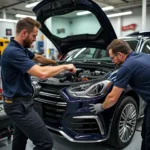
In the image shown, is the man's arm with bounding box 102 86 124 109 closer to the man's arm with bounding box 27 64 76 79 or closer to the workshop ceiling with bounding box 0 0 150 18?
the man's arm with bounding box 27 64 76 79

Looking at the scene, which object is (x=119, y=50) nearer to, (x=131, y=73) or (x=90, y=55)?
(x=131, y=73)

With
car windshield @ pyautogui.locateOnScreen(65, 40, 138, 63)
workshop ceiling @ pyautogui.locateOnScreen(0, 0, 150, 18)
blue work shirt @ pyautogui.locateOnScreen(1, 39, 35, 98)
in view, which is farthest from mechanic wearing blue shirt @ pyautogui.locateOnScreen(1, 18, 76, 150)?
workshop ceiling @ pyautogui.locateOnScreen(0, 0, 150, 18)

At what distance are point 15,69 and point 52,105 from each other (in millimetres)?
909

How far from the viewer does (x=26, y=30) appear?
1.77 meters

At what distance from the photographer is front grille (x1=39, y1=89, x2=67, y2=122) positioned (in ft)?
7.90

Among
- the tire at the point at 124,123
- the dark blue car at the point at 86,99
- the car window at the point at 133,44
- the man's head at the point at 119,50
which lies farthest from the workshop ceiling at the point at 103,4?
the man's head at the point at 119,50

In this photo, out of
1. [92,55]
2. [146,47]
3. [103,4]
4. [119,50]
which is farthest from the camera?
[103,4]

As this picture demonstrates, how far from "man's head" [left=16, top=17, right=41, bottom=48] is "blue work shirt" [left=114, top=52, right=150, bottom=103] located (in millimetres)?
932

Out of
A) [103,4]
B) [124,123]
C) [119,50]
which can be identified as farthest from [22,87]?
[103,4]

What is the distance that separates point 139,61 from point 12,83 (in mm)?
1260

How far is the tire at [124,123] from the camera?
248 centimetres

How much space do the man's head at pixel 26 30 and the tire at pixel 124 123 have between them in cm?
144

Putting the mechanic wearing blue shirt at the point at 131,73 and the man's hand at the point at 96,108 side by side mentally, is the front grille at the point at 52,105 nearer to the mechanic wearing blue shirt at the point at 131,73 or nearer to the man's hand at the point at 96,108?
the man's hand at the point at 96,108

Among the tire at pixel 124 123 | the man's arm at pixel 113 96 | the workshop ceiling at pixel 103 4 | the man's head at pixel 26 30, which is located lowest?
the tire at pixel 124 123
